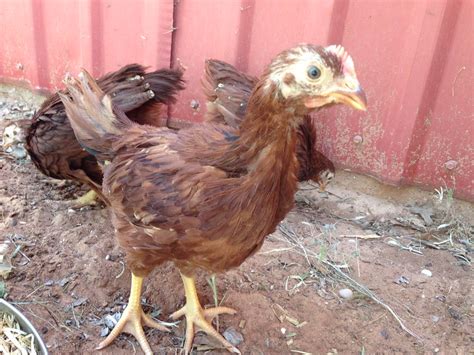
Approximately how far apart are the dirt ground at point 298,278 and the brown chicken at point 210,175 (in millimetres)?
230

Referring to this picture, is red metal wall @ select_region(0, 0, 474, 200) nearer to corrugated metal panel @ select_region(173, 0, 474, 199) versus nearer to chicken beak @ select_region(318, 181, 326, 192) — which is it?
corrugated metal panel @ select_region(173, 0, 474, 199)

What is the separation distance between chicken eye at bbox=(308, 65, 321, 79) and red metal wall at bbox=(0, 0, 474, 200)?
1.65 meters

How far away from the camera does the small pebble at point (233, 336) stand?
2.56 m

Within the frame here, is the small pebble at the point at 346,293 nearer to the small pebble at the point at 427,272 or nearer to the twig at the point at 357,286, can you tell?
the twig at the point at 357,286

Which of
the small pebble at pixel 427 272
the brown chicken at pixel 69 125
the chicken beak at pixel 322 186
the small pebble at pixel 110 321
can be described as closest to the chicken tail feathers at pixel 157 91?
the brown chicken at pixel 69 125

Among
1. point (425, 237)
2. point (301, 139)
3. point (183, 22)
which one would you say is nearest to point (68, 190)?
point (183, 22)

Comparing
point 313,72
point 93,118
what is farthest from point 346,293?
point 93,118

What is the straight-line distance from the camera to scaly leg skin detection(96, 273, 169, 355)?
2465 millimetres

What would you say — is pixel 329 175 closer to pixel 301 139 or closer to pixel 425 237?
pixel 301 139

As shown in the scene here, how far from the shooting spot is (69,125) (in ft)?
10.5

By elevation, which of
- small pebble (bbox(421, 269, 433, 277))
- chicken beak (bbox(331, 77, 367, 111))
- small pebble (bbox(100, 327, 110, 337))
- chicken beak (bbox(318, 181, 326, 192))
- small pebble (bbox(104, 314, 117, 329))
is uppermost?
chicken beak (bbox(331, 77, 367, 111))

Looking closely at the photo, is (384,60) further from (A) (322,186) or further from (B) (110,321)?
(B) (110,321)

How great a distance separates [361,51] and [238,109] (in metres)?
0.89

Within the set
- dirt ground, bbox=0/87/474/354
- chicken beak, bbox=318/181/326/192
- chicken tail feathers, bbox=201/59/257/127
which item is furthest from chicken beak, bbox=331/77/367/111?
chicken beak, bbox=318/181/326/192
